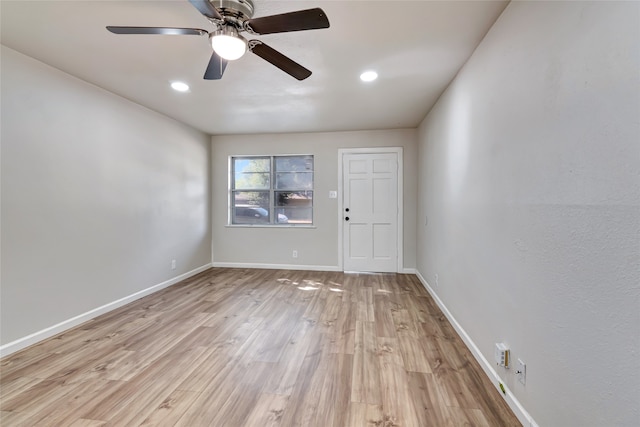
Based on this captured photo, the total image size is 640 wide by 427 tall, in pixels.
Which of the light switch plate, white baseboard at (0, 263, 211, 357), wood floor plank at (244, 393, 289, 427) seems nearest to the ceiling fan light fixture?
wood floor plank at (244, 393, 289, 427)

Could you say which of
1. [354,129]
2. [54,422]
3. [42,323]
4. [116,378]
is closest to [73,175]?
[42,323]

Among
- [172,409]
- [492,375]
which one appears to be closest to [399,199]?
[492,375]

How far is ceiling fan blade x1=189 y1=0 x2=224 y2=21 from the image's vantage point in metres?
1.32

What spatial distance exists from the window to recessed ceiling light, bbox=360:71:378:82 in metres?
2.32

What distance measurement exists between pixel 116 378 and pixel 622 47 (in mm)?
3035

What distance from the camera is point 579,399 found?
3.62ft

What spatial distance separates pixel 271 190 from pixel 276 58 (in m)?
3.30

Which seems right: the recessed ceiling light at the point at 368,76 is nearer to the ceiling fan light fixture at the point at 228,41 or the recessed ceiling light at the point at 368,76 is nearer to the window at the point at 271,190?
the ceiling fan light fixture at the point at 228,41

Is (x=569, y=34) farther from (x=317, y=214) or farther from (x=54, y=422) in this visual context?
(x=317, y=214)

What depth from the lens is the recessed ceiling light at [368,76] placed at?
2.54 meters

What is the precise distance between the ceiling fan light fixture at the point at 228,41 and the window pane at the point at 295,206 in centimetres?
338

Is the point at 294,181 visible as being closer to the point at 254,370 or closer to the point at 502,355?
the point at 254,370

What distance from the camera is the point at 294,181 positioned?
4.97m

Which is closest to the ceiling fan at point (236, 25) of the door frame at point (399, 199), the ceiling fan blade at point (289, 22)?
the ceiling fan blade at point (289, 22)
